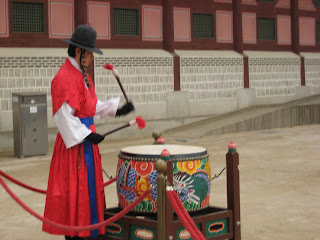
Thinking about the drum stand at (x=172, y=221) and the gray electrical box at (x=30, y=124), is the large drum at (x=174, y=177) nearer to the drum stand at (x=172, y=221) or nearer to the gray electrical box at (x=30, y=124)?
the drum stand at (x=172, y=221)

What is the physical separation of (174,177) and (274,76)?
13540mm

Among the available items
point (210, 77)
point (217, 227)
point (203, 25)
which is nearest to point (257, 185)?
point (217, 227)

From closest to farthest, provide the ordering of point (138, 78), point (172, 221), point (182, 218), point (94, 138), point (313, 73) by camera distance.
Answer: point (182, 218) < point (172, 221) < point (94, 138) < point (138, 78) < point (313, 73)

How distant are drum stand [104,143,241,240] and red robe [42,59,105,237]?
0.26 m

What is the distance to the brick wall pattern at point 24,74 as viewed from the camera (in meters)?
11.8

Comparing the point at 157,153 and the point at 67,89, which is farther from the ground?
the point at 67,89

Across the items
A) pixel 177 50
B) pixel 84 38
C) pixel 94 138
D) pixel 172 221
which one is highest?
pixel 177 50

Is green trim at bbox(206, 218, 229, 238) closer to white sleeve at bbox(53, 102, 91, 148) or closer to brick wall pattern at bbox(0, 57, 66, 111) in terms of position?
white sleeve at bbox(53, 102, 91, 148)

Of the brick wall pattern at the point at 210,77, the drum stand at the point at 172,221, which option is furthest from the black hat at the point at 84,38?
the brick wall pattern at the point at 210,77

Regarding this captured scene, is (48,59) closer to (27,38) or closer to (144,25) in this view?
(27,38)

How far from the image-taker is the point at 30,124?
1045cm

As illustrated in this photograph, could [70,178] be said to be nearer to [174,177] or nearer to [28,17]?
[174,177]

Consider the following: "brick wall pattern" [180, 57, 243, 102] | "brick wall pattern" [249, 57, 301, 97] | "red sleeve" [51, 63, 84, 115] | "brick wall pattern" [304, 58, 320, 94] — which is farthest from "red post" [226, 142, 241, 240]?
"brick wall pattern" [304, 58, 320, 94]

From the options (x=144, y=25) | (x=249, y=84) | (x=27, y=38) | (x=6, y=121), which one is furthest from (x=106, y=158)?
(x=249, y=84)
